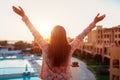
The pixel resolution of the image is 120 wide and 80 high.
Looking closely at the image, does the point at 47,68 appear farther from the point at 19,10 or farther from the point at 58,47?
the point at 19,10

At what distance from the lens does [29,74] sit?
18.1ft

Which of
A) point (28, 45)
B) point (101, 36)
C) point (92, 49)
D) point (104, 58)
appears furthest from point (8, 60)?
point (28, 45)

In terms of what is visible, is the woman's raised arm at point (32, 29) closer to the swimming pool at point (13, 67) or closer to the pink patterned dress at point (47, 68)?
the pink patterned dress at point (47, 68)

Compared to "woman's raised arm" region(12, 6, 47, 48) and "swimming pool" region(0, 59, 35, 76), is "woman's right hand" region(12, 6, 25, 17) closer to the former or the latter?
"woman's raised arm" region(12, 6, 47, 48)

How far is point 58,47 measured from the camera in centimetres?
175

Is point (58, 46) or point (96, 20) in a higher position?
point (96, 20)

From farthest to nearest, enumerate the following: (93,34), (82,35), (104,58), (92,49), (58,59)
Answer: (93,34)
(92,49)
(104,58)
(82,35)
(58,59)

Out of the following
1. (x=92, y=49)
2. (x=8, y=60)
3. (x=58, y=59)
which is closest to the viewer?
(x=58, y=59)

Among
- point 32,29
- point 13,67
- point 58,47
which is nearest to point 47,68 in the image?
point 58,47

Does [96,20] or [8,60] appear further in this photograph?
[8,60]

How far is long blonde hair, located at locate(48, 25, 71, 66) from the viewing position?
5.72 feet

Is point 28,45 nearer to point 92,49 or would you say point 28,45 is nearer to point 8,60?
point 92,49

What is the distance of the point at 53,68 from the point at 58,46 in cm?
16

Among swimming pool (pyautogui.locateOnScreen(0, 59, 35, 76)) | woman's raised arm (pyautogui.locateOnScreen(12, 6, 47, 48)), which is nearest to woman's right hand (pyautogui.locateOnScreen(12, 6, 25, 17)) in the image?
woman's raised arm (pyautogui.locateOnScreen(12, 6, 47, 48))
